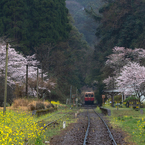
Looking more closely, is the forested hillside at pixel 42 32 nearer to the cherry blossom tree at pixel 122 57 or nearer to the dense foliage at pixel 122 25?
the dense foliage at pixel 122 25

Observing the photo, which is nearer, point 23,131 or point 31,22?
point 23,131

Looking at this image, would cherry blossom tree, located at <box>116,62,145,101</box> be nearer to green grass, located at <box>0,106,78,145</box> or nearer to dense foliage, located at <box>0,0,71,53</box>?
green grass, located at <box>0,106,78,145</box>

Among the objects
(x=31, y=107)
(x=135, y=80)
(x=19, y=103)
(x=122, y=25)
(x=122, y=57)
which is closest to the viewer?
(x=31, y=107)

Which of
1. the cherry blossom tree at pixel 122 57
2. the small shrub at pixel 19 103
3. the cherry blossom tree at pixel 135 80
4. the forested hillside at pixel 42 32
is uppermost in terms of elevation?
the forested hillside at pixel 42 32

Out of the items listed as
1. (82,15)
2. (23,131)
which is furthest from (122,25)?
(82,15)

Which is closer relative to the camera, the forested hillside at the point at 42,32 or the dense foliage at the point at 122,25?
the dense foliage at the point at 122,25

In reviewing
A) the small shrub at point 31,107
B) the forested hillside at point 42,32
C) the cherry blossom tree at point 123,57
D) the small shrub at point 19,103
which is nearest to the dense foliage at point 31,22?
the forested hillside at point 42,32

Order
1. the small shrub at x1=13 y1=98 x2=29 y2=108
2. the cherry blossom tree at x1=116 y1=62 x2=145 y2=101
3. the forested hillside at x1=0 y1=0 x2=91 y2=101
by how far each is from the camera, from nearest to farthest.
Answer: the small shrub at x1=13 y1=98 x2=29 y2=108
the cherry blossom tree at x1=116 y1=62 x2=145 y2=101
the forested hillside at x1=0 y1=0 x2=91 y2=101

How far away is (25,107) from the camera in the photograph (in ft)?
82.4

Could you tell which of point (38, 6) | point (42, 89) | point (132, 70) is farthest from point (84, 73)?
point (132, 70)

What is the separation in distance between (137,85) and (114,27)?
80.6 feet

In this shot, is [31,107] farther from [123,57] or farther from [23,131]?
[123,57]

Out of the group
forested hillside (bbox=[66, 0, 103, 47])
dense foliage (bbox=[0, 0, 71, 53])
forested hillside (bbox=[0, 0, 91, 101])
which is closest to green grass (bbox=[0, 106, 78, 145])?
forested hillside (bbox=[0, 0, 91, 101])

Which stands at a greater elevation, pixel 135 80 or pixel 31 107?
pixel 135 80
